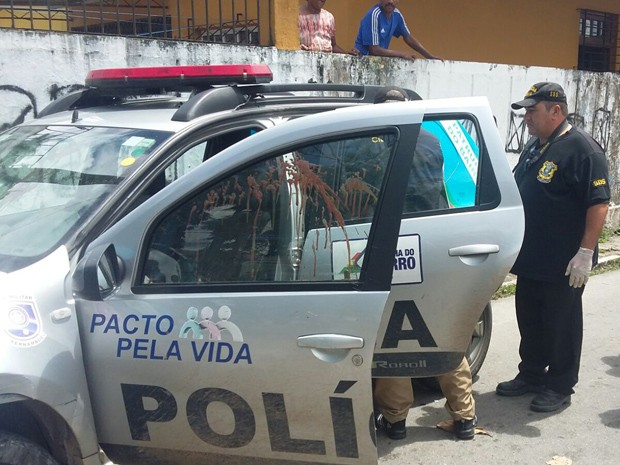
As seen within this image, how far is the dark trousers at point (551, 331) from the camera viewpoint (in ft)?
12.7

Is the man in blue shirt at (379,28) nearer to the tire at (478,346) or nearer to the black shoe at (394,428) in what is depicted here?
the tire at (478,346)

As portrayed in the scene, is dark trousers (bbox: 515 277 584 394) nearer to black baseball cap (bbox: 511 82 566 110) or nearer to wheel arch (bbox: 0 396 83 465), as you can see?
black baseball cap (bbox: 511 82 566 110)

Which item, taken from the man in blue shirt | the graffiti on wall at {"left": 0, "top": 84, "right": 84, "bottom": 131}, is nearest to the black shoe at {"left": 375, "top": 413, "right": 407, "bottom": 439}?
the graffiti on wall at {"left": 0, "top": 84, "right": 84, "bottom": 131}

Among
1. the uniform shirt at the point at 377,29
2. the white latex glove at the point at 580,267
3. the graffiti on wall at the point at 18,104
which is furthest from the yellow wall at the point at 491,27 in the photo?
the white latex glove at the point at 580,267

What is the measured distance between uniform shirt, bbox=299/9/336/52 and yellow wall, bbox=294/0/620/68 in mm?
2104

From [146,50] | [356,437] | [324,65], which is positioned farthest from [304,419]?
[324,65]

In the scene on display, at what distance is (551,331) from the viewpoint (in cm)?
395

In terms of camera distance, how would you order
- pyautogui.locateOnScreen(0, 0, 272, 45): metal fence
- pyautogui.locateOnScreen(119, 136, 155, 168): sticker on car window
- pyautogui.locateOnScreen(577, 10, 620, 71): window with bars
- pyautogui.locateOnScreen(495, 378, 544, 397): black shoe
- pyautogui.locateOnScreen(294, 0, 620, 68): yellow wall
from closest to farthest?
pyautogui.locateOnScreen(119, 136, 155, 168): sticker on car window < pyautogui.locateOnScreen(495, 378, 544, 397): black shoe < pyautogui.locateOnScreen(0, 0, 272, 45): metal fence < pyautogui.locateOnScreen(294, 0, 620, 68): yellow wall < pyautogui.locateOnScreen(577, 10, 620, 71): window with bars

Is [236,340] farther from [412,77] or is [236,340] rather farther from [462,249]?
[412,77]

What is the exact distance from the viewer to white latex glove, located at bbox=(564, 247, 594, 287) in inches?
143

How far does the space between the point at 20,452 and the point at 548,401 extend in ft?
9.62

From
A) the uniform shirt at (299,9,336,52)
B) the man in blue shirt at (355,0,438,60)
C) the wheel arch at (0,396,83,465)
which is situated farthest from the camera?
the man in blue shirt at (355,0,438,60)

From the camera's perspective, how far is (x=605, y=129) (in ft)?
29.4

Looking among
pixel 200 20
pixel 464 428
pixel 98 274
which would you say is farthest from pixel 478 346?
pixel 200 20
